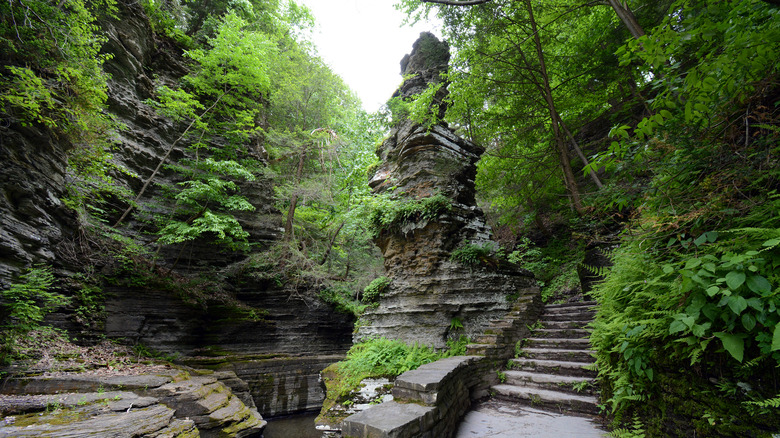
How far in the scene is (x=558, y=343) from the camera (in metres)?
5.81

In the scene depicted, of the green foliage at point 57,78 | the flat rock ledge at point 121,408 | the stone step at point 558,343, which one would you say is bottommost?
the flat rock ledge at point 121,408

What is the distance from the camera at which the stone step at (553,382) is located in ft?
14.1

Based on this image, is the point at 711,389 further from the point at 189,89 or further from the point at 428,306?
the point at 189,89

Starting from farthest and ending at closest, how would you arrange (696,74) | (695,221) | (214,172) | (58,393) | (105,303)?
(214,172) → (105,303) → (58,393) → (695,221) → (696,74)

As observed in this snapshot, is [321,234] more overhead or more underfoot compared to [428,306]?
more overhead

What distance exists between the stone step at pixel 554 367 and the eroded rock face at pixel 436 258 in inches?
46.3

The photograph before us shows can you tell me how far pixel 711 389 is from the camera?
228 cm

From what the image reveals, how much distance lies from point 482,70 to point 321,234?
1060 cm

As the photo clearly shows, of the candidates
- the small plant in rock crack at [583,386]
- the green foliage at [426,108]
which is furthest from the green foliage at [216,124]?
the small plant in rock crack at [583,386]

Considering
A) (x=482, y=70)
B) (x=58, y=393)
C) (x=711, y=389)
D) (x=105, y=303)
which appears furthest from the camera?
(x=105, y=303)

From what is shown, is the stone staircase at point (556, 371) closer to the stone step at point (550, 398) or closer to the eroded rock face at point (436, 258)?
the stone step at point (550, 398)

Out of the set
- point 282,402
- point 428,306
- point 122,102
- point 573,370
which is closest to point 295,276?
point 282,402

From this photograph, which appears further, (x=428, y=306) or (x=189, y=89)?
(x=189, y=89)

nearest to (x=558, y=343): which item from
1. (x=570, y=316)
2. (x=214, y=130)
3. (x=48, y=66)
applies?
(x=570, y=316)
